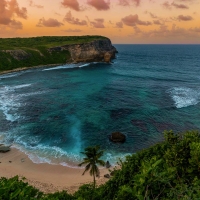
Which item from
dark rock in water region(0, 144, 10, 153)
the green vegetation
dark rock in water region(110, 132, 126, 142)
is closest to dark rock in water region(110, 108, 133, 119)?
dark rock in water region(110, 132, 126, 142)

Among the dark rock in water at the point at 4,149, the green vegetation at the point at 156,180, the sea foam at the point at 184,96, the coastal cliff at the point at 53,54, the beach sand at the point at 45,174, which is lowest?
the beach sand at the point at 45,174

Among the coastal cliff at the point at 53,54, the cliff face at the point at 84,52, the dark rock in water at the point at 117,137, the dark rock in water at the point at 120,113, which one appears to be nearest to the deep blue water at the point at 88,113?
the dark rock in water at the point at 120,113

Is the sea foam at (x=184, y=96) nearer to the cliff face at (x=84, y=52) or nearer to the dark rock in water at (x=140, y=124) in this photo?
the dark rock in water at (x=140, y=124)

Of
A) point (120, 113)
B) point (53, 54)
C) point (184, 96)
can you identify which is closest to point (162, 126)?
point (120, 113)

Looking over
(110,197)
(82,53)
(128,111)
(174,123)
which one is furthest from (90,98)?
(82,53)

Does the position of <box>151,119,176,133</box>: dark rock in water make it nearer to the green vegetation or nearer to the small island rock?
the green vegetation

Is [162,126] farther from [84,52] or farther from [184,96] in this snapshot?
[84,52]
